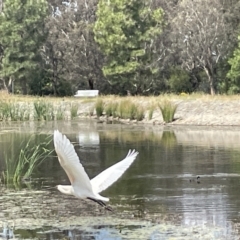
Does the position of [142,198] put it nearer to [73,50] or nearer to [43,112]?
[43,112]

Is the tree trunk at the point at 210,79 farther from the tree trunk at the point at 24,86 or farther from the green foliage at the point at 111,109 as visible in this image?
→ the green foliage at the point at 111,109

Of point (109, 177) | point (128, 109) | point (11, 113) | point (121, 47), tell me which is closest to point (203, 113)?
point (128, 109)

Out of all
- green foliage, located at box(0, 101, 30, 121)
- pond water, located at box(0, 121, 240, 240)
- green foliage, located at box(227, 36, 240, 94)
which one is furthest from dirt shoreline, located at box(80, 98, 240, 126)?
green foliage, located at box(227, 36, 240, 94)

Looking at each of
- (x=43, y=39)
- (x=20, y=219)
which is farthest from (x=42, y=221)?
(x=43, y=39)

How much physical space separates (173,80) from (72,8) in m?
11.9

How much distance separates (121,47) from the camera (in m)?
53.0

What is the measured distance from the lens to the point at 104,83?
192 ft

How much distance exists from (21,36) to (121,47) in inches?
341

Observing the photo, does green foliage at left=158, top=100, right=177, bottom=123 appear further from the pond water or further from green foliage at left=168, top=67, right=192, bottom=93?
green foliage at left=168, top=67, right=192, bottom=93

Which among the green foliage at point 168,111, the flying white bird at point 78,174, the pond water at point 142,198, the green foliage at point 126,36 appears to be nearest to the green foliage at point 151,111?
the green foliage at point 168,111

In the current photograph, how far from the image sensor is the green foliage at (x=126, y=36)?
2073 inches

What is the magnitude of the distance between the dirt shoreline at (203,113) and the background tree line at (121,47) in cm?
1419

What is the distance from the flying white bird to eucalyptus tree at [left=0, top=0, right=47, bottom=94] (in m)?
45.6

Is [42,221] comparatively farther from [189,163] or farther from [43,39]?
[43,39]
